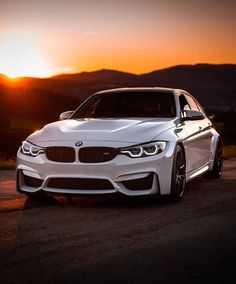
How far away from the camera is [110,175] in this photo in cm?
758

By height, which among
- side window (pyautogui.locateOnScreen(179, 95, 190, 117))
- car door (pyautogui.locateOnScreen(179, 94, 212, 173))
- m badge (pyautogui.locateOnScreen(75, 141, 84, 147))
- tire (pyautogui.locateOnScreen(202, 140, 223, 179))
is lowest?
tire (pyautogui.locateOnScreen(202, 140, 223, 179))

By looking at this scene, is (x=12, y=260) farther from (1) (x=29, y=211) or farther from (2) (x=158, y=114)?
(2) (x=158, y=114)

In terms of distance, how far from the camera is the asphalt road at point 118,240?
462cm

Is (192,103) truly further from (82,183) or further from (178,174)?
(82,183)

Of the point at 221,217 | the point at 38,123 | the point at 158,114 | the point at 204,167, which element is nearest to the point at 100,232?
the point at 221,217

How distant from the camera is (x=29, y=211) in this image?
7621 mm

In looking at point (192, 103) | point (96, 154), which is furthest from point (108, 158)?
point (192, 103)

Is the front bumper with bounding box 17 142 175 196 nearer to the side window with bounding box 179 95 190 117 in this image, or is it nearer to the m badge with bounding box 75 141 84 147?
the m badge with bounding box 75 141 84 147

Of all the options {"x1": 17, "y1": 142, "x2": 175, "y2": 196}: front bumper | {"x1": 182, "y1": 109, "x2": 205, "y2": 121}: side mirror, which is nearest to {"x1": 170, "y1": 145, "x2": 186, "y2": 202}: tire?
{"x1": 17, "y1": 142, "x2": 175, "y2": 196}: front bumper

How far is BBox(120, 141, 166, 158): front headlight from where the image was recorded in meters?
7.66

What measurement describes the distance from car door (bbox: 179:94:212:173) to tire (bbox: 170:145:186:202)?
350mm

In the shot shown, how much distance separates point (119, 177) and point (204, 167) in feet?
10.1

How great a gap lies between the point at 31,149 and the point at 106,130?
1.01 metres

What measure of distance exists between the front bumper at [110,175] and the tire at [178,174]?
0.39ft
